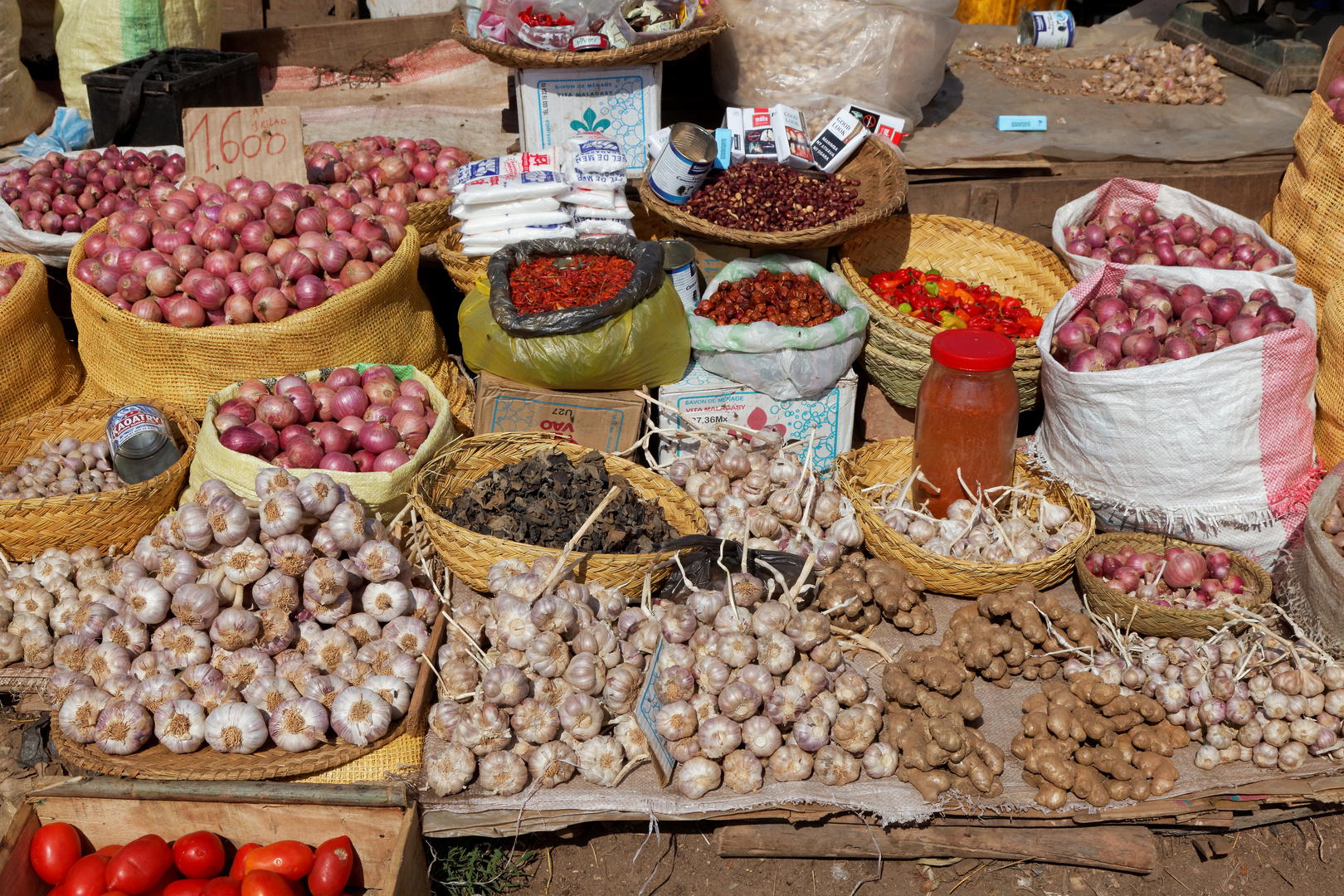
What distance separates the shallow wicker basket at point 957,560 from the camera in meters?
2.75

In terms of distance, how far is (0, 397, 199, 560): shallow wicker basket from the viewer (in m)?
2.68

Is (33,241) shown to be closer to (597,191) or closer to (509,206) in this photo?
A: (509,206)

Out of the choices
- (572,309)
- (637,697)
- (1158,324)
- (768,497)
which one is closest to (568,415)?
(572,309)

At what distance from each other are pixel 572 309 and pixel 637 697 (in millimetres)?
1304

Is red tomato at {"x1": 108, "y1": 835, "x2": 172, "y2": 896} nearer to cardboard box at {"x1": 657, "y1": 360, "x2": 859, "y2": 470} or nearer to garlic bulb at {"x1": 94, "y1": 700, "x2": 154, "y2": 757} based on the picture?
garlic bulb at {"x1": 94, "y1": 700, "x2": 154, "y2": 757}

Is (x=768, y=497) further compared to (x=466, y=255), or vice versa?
(x=466, y=255)

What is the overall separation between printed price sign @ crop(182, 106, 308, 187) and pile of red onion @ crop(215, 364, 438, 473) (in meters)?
1.05

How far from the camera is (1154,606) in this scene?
2.59 meters

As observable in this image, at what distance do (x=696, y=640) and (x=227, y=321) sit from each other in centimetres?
195

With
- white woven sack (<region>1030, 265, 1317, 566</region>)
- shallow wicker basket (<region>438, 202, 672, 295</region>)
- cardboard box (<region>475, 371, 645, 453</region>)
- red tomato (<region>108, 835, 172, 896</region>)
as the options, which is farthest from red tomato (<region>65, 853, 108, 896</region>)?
white woven sack (<region>1030, 265, 1317, 566</region>)

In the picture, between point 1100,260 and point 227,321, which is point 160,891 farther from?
point 1100,260

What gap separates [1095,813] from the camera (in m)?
2.28

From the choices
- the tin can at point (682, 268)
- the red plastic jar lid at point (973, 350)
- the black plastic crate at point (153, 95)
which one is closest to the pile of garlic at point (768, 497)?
the red plastic jar lid at point (973, 350)

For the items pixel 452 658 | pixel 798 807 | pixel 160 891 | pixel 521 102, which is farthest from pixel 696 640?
pixel 521 102
